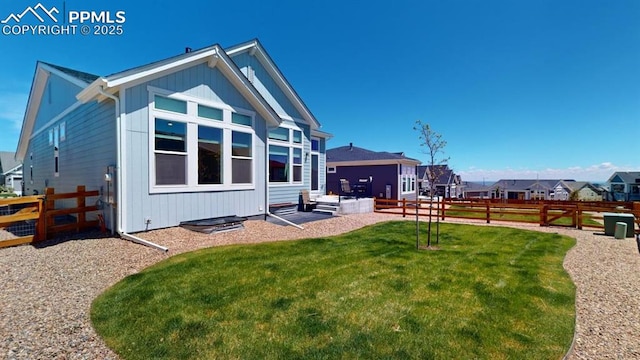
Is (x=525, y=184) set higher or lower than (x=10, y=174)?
lower

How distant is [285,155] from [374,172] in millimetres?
13303

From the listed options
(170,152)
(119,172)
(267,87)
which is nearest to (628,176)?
(267,87)

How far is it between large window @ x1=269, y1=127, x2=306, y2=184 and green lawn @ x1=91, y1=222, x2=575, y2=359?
571 centimetres

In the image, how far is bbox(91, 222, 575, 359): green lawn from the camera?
283 cm

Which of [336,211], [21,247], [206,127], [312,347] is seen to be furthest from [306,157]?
[312,347]

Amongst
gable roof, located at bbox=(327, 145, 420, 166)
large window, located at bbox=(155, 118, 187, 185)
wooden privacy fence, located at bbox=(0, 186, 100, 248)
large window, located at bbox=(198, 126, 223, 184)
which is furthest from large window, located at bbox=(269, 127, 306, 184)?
gable roof, located at bbox=(327, 145, 420, 166)

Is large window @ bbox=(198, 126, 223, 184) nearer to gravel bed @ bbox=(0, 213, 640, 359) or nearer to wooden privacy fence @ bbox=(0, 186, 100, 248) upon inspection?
gravel bed @ bbox=(0, 213, 640, 359)

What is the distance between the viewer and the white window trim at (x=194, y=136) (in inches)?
280

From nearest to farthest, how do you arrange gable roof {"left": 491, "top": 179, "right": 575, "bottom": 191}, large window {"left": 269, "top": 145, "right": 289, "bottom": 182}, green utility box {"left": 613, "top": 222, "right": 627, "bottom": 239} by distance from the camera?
green utility box {"left": 613, "top": 222, "right": 627, "bottom": 239} < large window {"left": 269, "top": 145, "right": 289, "bottom": 182} < gable roof {"left": 491, "top": 179, "right": 575, "bottom": 191}

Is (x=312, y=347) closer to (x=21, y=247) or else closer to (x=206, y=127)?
(x=206, y=127)

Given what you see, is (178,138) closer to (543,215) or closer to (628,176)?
(543,215)

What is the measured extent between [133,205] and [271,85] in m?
7.85

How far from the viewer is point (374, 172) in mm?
23875

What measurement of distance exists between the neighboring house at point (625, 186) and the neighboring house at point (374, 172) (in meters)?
45.0
